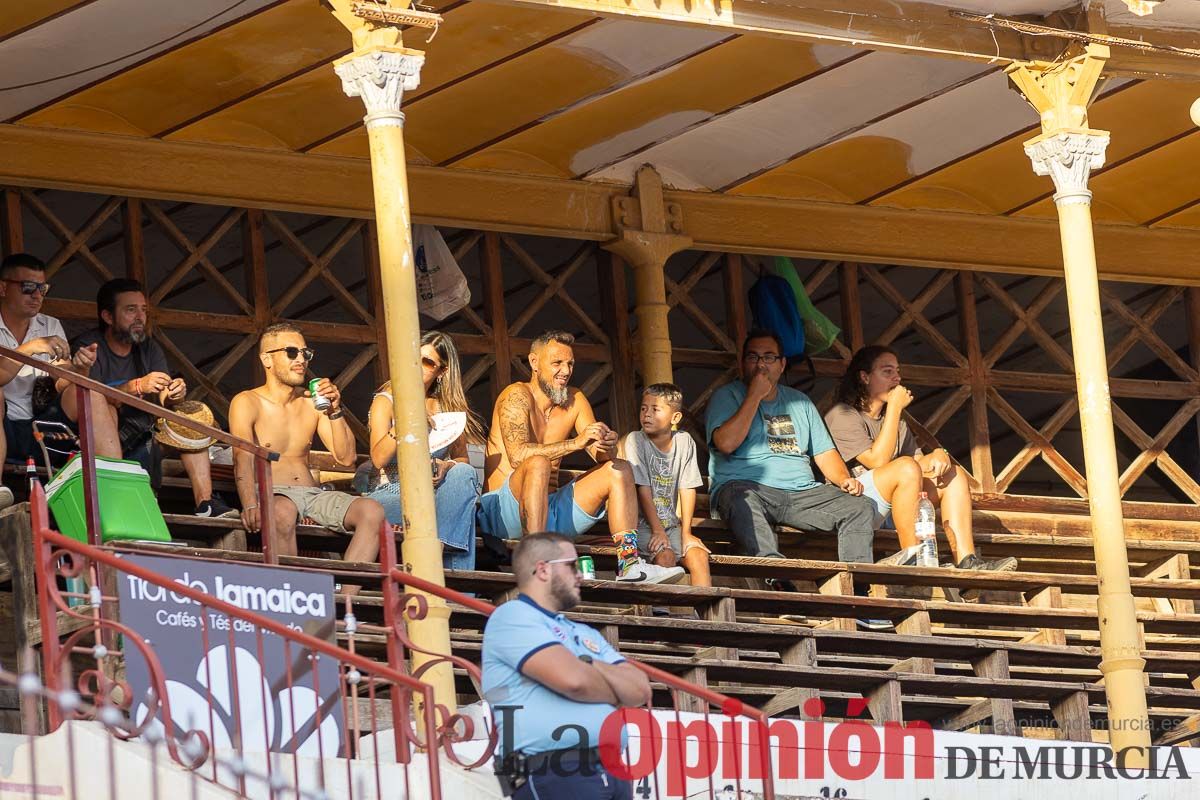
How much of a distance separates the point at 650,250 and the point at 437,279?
1.30 metres

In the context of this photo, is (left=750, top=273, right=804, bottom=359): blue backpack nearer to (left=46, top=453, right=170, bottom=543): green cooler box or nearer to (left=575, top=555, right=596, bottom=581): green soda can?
(left=575, top=555, right=596, bottom=581): green soda can

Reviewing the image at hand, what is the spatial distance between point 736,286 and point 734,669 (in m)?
3.63

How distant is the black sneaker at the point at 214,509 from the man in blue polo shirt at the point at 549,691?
140 inches

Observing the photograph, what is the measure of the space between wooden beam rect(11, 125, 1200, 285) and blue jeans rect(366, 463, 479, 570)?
220cm

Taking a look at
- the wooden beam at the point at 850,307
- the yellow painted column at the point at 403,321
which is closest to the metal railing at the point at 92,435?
the yellow painted column at the point at 403,321

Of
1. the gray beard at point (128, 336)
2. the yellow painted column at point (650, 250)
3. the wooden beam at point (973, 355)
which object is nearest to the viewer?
the gray beard at point (128, 336)

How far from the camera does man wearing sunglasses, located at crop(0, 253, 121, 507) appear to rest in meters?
9.98

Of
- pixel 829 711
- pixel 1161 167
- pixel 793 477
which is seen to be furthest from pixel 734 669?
pixel 1161 167

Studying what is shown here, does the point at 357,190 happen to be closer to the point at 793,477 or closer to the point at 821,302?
the point at 793,477

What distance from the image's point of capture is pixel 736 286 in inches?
550

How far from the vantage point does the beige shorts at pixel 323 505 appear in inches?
422

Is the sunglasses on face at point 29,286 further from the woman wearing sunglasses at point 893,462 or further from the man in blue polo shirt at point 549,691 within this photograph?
the woman wearing sunglasses at point 893,462

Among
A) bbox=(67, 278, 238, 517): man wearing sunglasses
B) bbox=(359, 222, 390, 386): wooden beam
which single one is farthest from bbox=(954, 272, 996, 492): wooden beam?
bbox=(67, 278, 238, 517): man wearing sunglasses

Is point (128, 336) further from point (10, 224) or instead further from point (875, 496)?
point (875, 496)
